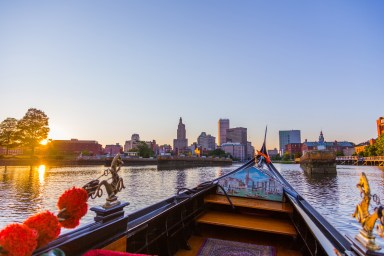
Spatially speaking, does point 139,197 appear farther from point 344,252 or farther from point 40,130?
point 40,130

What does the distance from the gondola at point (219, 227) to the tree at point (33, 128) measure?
6096 cm

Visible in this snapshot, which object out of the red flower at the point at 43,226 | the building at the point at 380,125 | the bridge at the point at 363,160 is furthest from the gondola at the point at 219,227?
the building at the point at 380,125

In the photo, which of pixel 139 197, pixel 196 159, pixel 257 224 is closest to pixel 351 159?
pixel 196 159

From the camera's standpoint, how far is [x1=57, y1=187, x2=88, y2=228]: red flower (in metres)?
2.01

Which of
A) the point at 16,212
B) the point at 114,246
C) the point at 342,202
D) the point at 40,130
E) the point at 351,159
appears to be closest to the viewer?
the point at 114,246

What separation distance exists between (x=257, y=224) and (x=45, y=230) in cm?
484

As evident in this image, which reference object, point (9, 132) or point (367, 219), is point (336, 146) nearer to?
point (9, 132)

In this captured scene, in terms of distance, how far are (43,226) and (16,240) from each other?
35 cm

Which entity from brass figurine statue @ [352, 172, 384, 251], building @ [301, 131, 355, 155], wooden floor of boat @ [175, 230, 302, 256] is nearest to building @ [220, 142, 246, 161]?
building @ [301, 131, 355, 155]

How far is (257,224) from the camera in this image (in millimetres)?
5469

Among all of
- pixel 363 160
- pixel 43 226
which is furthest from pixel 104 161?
pixel 363 160

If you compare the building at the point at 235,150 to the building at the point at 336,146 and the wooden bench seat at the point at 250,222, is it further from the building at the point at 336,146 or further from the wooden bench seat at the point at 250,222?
the wooden bench seat at the point at 250,222

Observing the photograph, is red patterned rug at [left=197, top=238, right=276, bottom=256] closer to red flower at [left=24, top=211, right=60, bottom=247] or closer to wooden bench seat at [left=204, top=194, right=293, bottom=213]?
wooden bench seat at [left=204, top=194, right=293, bottom=213]

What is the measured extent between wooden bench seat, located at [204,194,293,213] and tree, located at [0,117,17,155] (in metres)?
62.0
